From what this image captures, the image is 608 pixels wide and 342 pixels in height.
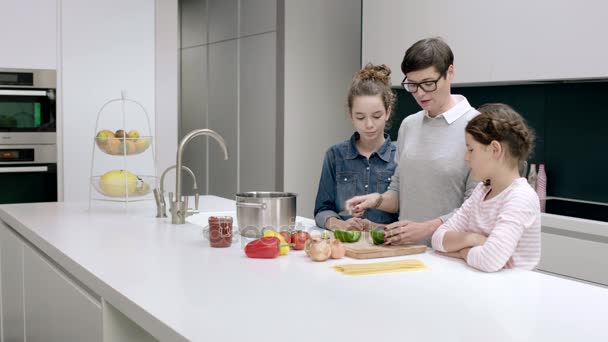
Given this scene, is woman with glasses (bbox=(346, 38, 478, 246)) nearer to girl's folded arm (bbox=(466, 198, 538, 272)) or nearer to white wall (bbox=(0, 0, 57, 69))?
girl's folded arm (bbox=(466, 198, 538, 272))

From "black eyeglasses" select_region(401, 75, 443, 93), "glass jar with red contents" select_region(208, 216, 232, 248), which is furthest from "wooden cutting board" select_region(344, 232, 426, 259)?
"black eyeglasses" select_region(401, 75, 443, 93)

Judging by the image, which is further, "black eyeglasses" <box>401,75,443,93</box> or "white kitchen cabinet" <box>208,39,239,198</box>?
"white kitchen cabinet" <box>208,39,239,198</box>

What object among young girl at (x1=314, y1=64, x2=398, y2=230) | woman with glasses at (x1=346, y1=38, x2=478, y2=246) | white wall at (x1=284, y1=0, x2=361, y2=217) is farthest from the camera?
A: white wall at (x1=284, y1=0, x2=361, y2=217)

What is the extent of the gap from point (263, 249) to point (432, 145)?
0.71 metres

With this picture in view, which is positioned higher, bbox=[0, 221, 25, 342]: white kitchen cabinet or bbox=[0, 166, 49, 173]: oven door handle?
bbox=[0, 166, 49, 173]: oven door handle

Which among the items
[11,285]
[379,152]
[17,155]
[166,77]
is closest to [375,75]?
[379,152]

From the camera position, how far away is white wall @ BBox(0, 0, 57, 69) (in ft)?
12.6

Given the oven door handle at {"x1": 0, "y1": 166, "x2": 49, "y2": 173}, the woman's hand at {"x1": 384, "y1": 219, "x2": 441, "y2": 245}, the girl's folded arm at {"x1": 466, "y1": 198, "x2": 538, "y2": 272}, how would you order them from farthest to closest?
1. the oven door handle at {"x1": 0, "y1": 166, "x2": 49, "y2": 173}
2. the woman's hand at {"x1": 384, "y1": 219, "x2": 441, "y2": 245}
3. the girl's folded arm at {"x1": 466, "y1": 198, "x2": 538, "y2": 272}

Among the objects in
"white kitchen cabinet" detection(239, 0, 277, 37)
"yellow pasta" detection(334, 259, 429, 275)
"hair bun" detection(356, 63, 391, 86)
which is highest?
"white kitchen cabinet" detection(239, 0, 277, 37)

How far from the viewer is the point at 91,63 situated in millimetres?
4098

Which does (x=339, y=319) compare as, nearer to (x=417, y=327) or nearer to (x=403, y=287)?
(x=417, y=327)

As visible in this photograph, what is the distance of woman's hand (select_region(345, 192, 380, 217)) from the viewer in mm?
2275

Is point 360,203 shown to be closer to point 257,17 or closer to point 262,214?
point 262,214

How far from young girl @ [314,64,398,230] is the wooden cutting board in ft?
1.41
